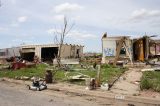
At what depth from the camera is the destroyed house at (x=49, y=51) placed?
151 ft

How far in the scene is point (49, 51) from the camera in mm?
49500

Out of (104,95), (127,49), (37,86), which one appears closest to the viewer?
(104,95)

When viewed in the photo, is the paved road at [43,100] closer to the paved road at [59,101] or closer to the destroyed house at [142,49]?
the paved road at [59,101]

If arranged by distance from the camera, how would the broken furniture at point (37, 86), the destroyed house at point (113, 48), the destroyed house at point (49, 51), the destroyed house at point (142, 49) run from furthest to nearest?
1. the destroyed house at point (49, 51)
2. the destroyed house at point (142, 49)
3. the destroyed house at point (113, 48)
4. the broken furniture at point (37, 86)

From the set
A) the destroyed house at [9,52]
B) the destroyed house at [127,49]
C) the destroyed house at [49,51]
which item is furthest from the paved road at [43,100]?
the destroyed house at [9,52]

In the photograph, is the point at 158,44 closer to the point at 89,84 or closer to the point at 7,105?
the point at 89,84

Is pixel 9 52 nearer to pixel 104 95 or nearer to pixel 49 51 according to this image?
pixel 49 51

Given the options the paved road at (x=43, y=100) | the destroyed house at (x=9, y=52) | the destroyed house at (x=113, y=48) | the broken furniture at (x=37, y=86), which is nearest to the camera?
the paved road at (x=43, y=100)

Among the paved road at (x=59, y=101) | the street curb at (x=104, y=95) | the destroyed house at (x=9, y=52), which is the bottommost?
the paved road at (x=59, y=101)

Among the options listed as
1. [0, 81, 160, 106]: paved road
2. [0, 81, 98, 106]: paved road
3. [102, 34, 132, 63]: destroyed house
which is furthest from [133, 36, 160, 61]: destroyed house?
[0, 81, 98, 106]: paved road

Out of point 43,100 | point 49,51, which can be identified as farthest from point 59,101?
point 49,51

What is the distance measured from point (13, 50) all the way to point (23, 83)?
1318 inches

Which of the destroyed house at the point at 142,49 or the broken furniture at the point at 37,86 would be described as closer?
the broken furniture at the point at 37,86

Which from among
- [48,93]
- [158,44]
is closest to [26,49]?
[158,44]
